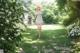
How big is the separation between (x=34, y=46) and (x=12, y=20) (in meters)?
4.21

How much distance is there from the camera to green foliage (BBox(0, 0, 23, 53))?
9.71 m

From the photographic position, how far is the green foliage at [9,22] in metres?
9.71

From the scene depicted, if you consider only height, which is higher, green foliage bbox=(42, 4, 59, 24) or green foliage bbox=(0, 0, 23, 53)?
green foliage bbox=(0, 0, 23, 53)

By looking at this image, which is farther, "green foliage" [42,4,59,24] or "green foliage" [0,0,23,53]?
"green foliage" [42,4,59,24]

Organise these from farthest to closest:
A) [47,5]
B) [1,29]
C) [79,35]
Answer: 1. [47,5]
2. [79,35]
3. [1,29]

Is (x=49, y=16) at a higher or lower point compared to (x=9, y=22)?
lower

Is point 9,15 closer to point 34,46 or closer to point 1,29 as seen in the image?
point 1,29

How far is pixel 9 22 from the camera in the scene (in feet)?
32.3

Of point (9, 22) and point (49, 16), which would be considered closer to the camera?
point (9, 22)

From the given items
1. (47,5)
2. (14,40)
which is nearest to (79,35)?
(14,40)

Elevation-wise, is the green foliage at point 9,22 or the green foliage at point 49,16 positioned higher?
the green foliage at point 9,22

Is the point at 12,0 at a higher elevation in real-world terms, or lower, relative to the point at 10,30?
higher

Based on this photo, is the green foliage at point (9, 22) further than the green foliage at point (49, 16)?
No

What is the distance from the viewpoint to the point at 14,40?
10180mm
